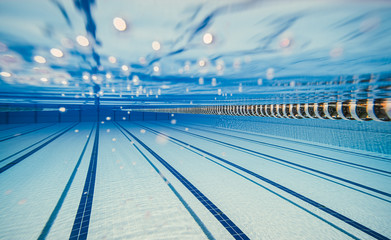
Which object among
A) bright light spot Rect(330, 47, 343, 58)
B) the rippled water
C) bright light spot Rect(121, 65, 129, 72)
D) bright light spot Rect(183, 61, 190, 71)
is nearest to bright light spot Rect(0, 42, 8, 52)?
the rippled water

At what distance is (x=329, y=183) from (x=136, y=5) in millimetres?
4810

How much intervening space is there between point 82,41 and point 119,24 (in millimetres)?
907

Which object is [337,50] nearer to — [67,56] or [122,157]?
[67,56]

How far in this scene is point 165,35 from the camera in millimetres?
2363

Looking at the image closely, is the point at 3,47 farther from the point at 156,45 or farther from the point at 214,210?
the point at 214,210

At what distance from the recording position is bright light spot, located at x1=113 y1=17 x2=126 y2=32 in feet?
6.50

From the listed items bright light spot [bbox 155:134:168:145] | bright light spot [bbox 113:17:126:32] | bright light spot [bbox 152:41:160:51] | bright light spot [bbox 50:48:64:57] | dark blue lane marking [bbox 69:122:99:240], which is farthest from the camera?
bright light spot [bbox 155:134:168:145]

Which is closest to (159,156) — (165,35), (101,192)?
(101,192)

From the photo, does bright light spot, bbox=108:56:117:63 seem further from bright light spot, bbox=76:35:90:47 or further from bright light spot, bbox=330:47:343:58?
bright light spot, bbox=330:47:343:58

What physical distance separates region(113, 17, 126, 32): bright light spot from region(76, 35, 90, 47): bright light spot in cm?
65

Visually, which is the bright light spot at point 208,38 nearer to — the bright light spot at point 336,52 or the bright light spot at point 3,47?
the bright light spot at point 336,52

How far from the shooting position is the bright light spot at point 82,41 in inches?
95.8

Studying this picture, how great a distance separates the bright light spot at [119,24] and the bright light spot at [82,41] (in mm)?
653

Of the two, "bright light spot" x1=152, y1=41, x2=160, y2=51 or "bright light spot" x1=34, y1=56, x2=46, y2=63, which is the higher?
"bright light spot" x1=152, y1=41, x2=160, y2=51
